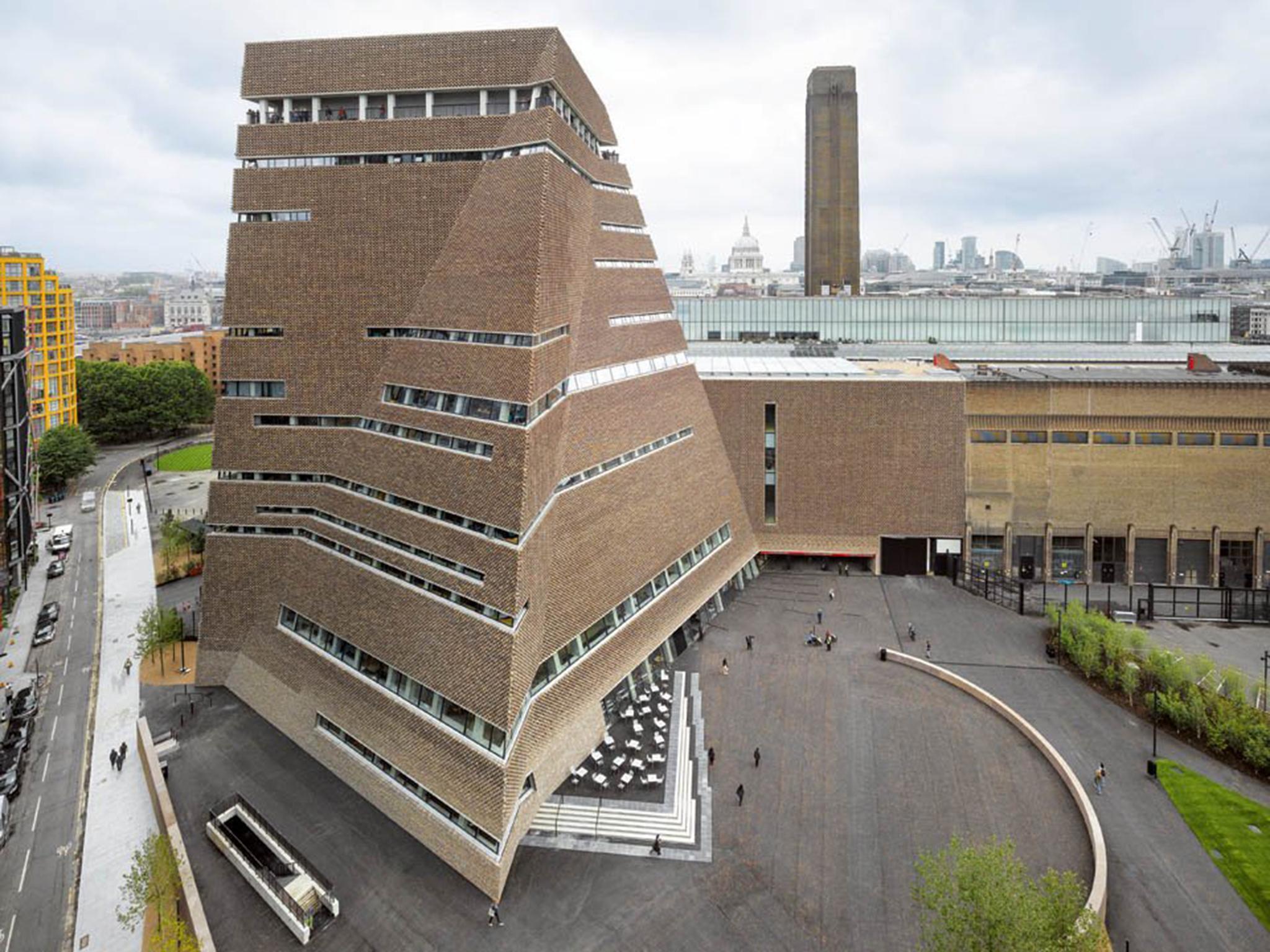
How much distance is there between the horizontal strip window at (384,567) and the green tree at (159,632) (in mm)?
8921

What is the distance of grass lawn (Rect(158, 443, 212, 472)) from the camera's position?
10688 centimetres

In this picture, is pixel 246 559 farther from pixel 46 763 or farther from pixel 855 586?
pixel 855 586

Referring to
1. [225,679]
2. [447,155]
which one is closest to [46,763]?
[225,679]

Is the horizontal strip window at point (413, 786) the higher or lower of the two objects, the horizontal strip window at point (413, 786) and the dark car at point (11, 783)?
the higher

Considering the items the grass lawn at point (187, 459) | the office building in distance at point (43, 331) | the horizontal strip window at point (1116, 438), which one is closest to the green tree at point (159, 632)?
the grass lawn at point (187, 459)

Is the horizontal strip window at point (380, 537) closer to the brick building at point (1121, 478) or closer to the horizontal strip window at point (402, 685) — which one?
the horizontal strip window at point (402, 685)

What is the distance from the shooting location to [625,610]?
40562 mm

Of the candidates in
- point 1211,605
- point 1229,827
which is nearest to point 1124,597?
point 1211,605

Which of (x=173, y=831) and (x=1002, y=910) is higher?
(x=1002, y=910)

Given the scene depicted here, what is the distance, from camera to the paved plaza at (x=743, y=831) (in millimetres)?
26328

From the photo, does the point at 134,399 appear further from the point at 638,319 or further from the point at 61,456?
the point at 638,319

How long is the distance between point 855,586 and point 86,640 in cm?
5696

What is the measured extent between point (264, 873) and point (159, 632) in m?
25.9

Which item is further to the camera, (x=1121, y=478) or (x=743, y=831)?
(x=1121, y=478)
